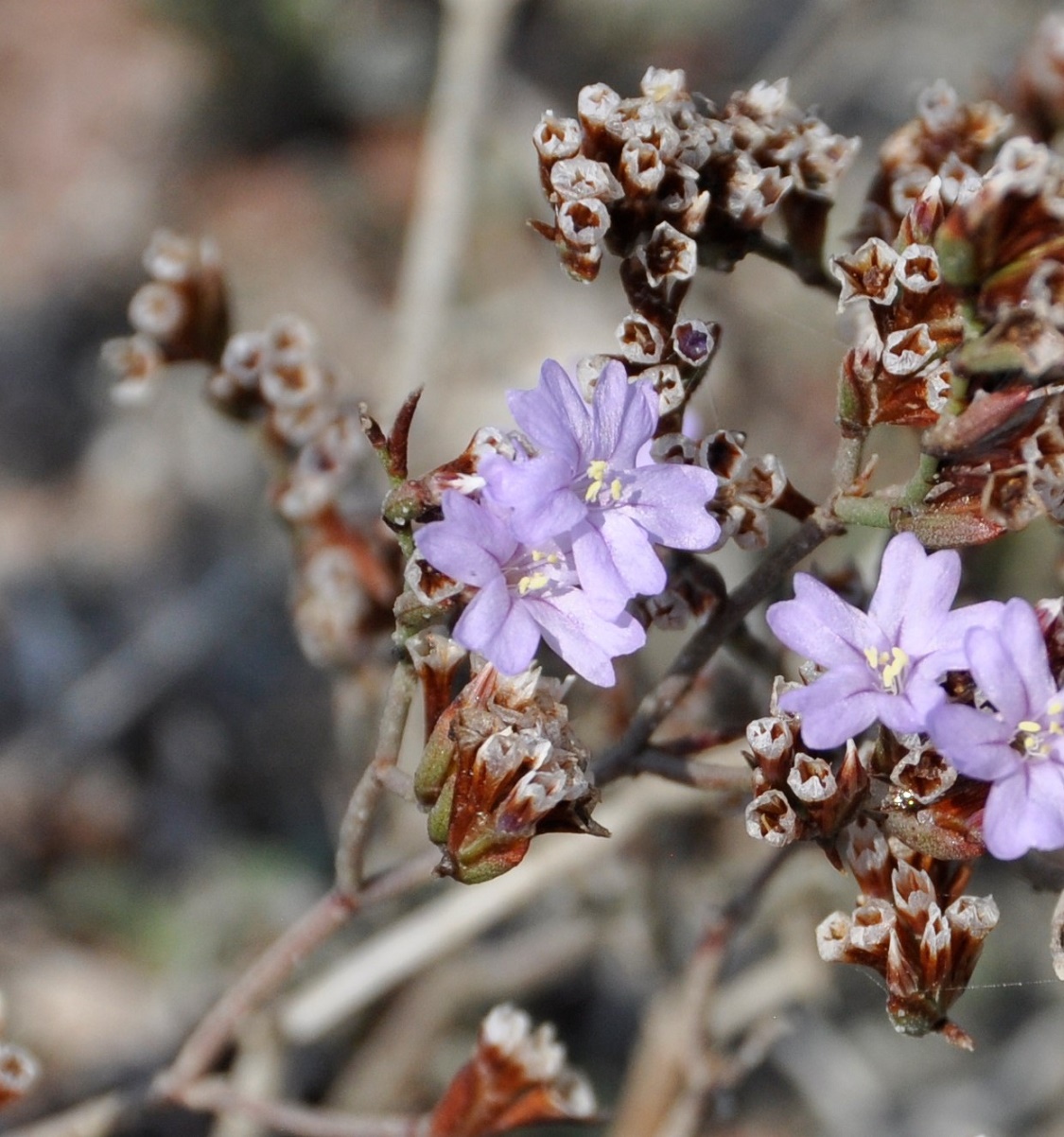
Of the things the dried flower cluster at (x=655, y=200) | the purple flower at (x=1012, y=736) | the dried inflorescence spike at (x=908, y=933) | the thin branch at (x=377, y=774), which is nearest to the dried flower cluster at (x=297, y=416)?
the thin branch at (x=377, y=774)

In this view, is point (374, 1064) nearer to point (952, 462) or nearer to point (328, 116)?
point (952, 462)

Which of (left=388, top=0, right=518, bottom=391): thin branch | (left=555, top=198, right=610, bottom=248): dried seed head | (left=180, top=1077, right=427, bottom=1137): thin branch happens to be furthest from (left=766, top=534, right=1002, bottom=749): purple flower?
(left=388, top=0, right=518, bottom=391): thin branch

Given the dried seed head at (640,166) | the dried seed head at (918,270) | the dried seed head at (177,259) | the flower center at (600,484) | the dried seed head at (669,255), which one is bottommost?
the flower center at (600,484)

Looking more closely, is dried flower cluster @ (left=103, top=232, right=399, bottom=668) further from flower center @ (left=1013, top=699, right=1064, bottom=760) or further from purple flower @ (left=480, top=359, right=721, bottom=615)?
flower center @ (left=1013, top=699, right=1064, bottom=760)

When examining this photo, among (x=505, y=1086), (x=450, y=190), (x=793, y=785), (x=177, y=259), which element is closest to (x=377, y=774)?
(x=793, y=785)

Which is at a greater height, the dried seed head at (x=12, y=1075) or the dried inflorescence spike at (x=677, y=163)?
the dried inflorescence spike at (x=677, y=163)

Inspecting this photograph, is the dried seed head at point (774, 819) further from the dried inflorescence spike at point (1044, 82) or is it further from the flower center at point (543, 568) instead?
the dried inflorescence spike at point (1044, 82)

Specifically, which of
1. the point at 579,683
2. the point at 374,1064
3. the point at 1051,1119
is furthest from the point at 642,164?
the point at 1051,1119
